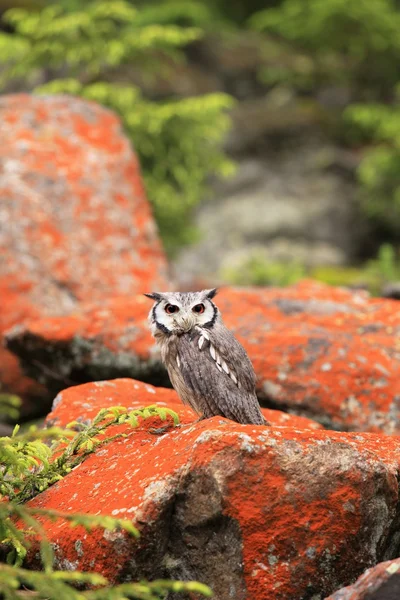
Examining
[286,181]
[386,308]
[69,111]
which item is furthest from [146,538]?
[286,181]

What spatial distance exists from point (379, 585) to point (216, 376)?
177 cm

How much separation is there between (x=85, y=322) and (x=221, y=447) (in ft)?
10.8

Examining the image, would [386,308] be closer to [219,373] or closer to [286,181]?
[219,373]

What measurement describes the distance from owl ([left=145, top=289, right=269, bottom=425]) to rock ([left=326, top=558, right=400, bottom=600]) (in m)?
1.50

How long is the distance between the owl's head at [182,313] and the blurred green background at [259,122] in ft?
19.2

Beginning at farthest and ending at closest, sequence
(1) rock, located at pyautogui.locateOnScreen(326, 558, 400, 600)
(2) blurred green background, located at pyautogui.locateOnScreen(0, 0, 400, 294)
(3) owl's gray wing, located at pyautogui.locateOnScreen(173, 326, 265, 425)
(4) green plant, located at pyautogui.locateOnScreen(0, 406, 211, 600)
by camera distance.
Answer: (2) blurred green background, located at pyautogui.locateOnScreen(0, 0, 400, 294), (3) owl's gray wing, located at pyautogui.locateOnScreen(173, 326, 265, 425), (4) green plant, located at pyautogui.locateOnScreen(0, 406, 211, 600), (1) rock, located at pyautogui.locateOnScreen(326, 558, 400, 600)

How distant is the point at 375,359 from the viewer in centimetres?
594

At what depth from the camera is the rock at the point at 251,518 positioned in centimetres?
333

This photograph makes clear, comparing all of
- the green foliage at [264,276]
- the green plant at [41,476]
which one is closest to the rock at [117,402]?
the green plant at [41,476]

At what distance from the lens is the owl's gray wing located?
4457mm

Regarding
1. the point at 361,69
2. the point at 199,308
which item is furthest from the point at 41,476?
the point at 361,69

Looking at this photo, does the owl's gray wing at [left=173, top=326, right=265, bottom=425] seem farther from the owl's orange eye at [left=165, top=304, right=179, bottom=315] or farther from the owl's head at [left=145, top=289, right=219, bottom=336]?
the owl's orange eye at [left=165, top=304, right=179, bottom=315]

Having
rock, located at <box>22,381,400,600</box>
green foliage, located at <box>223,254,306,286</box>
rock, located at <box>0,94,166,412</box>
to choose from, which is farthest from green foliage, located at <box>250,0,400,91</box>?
rock, located at <box>22,381,400,600</box>

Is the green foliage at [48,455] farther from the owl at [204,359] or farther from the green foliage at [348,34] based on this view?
the green foliage at [348,34]
